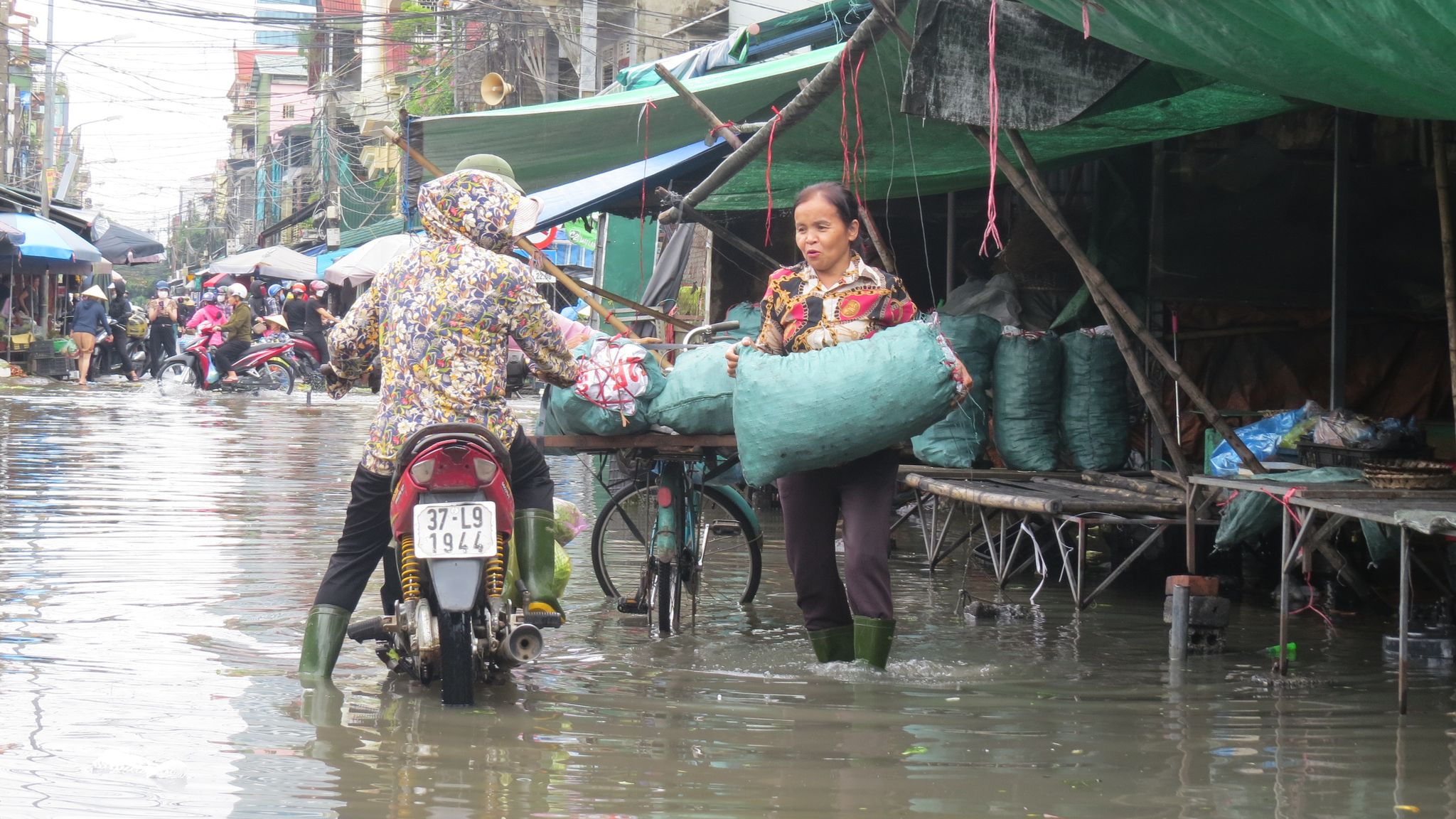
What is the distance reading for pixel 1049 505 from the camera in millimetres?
6703

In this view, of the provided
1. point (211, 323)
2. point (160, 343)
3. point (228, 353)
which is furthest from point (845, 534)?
point (160, 343)

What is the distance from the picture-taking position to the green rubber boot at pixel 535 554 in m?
4.89

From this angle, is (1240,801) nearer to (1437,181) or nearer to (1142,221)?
(1437,181)

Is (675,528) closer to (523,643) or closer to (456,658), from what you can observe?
(523,643)

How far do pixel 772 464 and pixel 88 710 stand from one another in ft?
6.94

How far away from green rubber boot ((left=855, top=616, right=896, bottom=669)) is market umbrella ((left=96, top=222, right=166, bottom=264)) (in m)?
31.4

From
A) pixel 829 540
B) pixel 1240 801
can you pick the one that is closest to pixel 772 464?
pixel 829 540

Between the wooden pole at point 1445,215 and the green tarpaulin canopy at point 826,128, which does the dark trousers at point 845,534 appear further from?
the wooden pole at point 1445,215

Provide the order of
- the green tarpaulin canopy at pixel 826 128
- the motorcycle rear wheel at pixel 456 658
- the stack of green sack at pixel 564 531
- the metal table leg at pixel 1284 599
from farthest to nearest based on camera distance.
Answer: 1. the green tarpaulin canopy at pixel 826 128
2. the stack of green sack at pixel 564 531
3. the metal table leg at pixel 1284 599
4. the motorcycle rear wheel at pixel 456 658

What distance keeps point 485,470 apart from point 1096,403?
480cm

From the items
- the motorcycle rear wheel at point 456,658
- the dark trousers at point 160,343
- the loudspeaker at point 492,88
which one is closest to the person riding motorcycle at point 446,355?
the motorcycle rear wheel at point 456,658

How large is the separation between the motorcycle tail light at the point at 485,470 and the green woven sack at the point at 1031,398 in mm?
4672

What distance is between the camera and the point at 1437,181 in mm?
6242

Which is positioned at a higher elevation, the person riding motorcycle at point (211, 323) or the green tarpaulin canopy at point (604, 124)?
the green tarpaulin canopy at point (604, 124)
